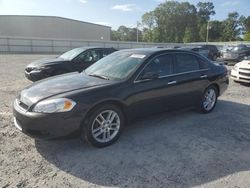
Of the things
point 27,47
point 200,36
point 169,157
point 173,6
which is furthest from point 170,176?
point 173,6

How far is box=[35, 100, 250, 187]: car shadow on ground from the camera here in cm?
318

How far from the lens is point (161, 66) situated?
4770mm

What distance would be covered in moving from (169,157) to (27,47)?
102 ft

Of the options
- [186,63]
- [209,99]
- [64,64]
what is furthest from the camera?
[64,64]

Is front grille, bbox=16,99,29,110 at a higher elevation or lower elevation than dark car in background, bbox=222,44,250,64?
lower

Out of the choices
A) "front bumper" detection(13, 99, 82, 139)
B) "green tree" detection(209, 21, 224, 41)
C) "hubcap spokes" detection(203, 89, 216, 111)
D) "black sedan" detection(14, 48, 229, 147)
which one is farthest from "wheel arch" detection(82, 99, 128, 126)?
"green tree" detection(209, 21, 224, 41)

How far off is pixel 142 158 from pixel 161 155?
0.31 m

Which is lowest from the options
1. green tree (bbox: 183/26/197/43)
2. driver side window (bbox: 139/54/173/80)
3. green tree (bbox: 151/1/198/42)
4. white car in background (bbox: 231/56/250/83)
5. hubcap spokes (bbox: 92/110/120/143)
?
hubcap spokes (bbox: 92/110/120/143)

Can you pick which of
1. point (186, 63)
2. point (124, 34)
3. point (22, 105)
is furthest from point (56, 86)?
point (124, 34)

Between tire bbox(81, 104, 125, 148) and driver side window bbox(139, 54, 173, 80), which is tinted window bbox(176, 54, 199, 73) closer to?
driver side window bbox(139, 54, 173, 80)

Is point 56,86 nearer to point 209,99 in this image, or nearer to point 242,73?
point 209,99

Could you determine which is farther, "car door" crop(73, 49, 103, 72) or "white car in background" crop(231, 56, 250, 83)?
"white car in background" crop(231, 56, 250, 83)

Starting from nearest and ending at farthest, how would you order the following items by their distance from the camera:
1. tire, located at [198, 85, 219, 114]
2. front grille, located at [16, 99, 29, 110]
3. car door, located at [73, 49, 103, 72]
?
front grille, located at [16, 99, 29, 110], tire, located at [198, 85, 219, 114], car door, located at [73, 49, 103, 72]

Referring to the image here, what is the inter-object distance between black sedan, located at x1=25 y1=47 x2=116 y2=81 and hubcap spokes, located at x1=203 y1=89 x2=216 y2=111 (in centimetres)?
442
